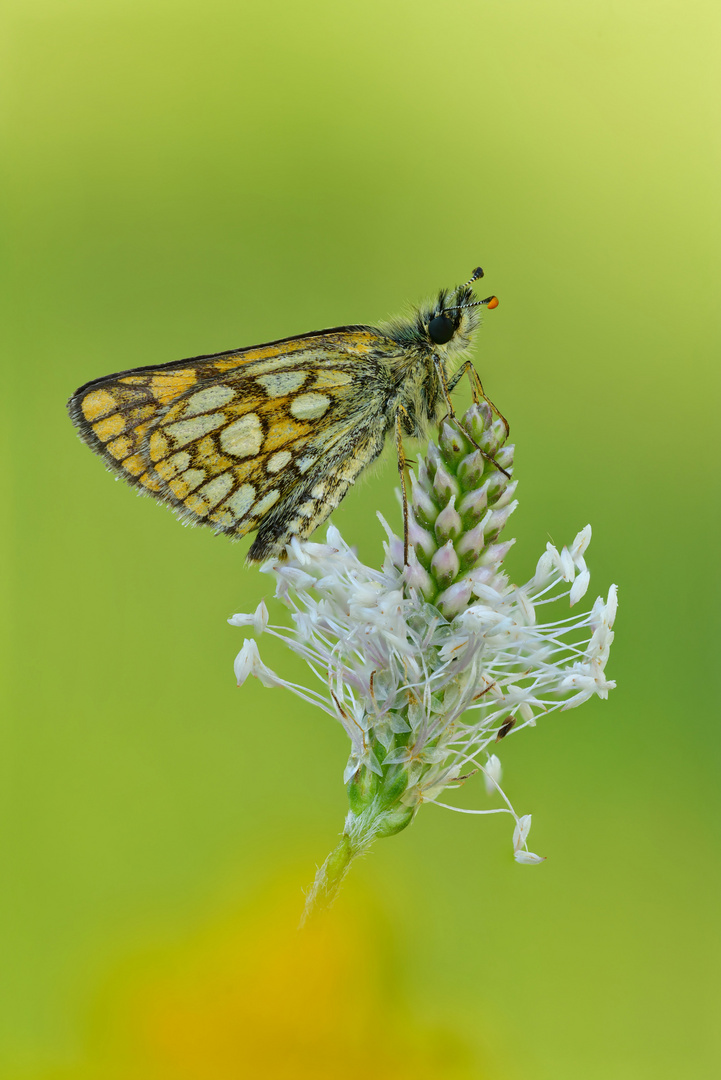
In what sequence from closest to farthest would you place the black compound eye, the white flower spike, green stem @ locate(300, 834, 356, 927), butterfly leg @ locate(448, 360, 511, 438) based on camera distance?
green stem @ locate(300, 834, 356, 927)
the white flower spike
butterfly leg @ locate(448, 360, 511, 438)
the black compound eye

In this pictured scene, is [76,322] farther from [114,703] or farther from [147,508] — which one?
[114,703]

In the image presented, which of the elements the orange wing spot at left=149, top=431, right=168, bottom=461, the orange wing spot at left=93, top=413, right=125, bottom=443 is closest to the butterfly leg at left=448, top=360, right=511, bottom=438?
the orange wing spot at left=149, top=431, right=168, bottom=461

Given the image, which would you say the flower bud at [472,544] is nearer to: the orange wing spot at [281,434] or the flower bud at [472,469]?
the flower bud at [472,469]

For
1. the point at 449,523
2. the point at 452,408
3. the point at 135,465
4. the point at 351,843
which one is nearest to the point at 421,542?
the point at 449,523

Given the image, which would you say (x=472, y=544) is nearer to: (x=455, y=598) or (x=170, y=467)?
(x=455, y=598)

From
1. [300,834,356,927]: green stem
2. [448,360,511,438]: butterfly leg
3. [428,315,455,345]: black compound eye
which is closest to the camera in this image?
[300,834,356,927]: green stem

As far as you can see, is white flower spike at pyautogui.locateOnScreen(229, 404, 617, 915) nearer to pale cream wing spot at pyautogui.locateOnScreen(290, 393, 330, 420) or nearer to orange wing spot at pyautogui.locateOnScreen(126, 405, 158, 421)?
pale cream wing spot at pyautogui.locateOnScreen(290, 393, 330, 420)
